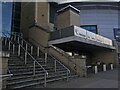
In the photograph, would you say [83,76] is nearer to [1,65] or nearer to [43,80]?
[43,80]

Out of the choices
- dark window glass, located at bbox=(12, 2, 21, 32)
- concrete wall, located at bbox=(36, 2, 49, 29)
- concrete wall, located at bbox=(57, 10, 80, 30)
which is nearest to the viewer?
concrete wall, located at bbox=(57, 10, 80, 30)

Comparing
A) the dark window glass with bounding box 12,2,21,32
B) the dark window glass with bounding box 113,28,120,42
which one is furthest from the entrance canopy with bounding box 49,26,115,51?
the dark window glass with bounding box 113,28,120,42

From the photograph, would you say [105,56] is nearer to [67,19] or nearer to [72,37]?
[67,19]

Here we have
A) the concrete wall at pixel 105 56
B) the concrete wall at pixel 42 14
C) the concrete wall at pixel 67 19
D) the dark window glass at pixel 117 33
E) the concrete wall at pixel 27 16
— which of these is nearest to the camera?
the concrete wall at pixel 67 19

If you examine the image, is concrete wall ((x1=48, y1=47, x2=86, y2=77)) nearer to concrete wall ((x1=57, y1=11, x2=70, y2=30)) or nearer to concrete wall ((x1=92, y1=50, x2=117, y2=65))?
concrete wall ((x1=57, y1=11, x2=70, y2=30))

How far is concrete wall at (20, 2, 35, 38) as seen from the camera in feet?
86.8

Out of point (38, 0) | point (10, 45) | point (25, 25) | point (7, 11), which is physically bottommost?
point (10, 45)

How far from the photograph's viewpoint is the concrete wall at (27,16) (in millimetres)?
→ 26448

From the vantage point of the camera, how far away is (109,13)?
53.0 meters

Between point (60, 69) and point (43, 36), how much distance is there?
6.98 meters

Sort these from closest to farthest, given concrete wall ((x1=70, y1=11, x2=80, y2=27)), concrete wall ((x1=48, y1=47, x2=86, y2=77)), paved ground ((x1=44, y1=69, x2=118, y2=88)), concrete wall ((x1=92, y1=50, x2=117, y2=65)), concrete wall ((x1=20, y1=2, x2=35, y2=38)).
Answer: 1. paved ground ((x1=44, y1=69, x2=118, y2=88))
2. concrete wall ((x1=48, y1=47, x2=86, y2=77))
3. concrete wall ((x1=70, y1=11, x2=80, y2=27))
4. concrete wall ((x1=20, y1=2, x2=35, y2=38))
5. concrete wall ((x1=92, y1=50, x2=117, y2=65))

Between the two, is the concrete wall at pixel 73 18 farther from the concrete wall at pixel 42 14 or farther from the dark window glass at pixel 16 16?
the dark window glass at pixel 16 16

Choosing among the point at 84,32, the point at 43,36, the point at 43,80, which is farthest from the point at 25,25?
the point at 43,80

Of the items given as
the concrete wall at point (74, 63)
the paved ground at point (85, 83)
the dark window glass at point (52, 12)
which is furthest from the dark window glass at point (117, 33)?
the paved ground at point (85, 83)
